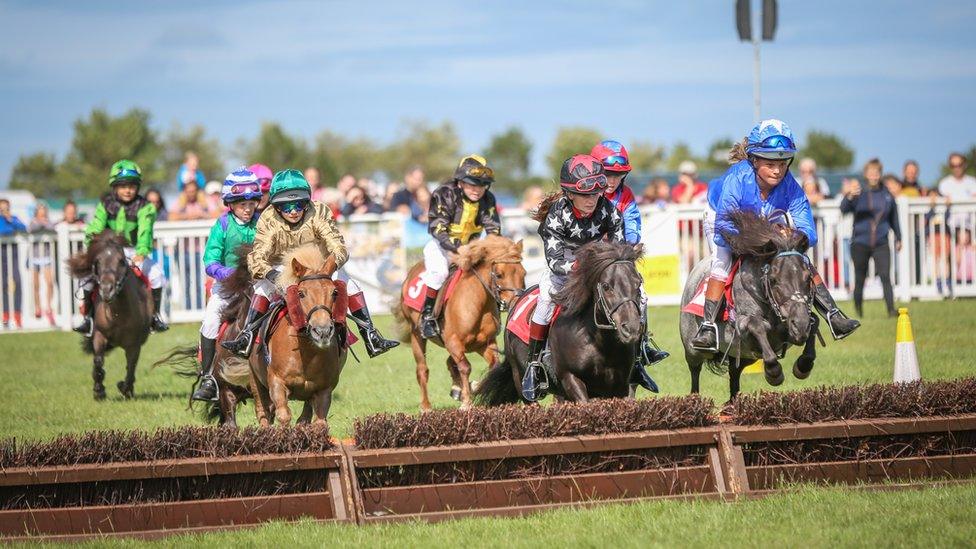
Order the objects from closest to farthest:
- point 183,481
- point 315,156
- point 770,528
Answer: point 770,528
point 183,481
point 315,156

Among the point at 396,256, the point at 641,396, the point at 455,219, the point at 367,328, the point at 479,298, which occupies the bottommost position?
the point at 641,396

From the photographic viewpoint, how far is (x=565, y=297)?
28.1ft

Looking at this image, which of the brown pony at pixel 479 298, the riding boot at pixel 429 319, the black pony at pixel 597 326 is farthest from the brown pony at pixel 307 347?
the riding boot at pixel 429 319

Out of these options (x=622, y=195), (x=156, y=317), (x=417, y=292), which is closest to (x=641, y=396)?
(x=622, y=195)

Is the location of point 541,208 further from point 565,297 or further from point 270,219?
point 270,219

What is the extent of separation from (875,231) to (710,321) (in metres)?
10.1

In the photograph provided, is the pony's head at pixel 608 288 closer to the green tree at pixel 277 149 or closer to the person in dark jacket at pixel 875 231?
the person in dark jacket at pixel 875 231

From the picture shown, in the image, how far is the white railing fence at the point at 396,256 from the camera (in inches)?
818

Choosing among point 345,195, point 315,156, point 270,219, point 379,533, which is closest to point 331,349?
point 270,219

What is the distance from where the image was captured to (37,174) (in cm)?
8850

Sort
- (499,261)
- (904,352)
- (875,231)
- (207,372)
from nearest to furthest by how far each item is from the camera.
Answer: (904,352)
(207,372)
(499,261)
(875,231)

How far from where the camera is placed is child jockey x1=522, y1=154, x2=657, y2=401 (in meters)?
8.73

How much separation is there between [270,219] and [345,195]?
14189 millimetres

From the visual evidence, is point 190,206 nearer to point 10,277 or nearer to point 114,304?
point 10,277
